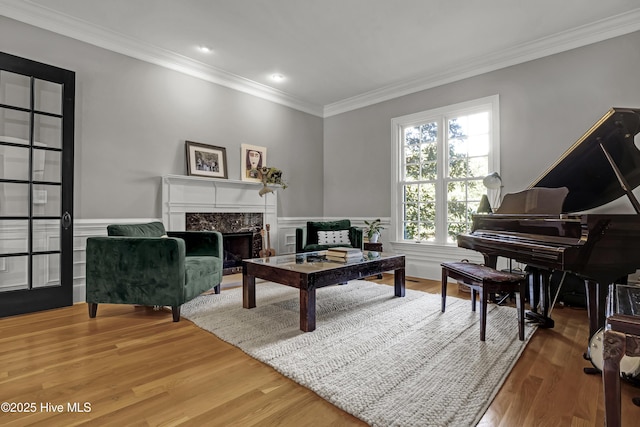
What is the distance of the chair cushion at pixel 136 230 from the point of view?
2957 mm

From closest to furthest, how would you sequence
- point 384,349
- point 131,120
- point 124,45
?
point 384,349 → point 124,45 → point 131,120

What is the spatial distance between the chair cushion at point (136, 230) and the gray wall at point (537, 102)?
320cm

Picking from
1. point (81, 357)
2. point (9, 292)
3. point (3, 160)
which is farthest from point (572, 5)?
point (9, 292)

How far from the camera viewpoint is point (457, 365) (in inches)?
75.3

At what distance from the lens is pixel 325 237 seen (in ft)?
15.2

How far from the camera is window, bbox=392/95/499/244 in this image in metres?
4.23

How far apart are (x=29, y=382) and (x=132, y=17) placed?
129 inches

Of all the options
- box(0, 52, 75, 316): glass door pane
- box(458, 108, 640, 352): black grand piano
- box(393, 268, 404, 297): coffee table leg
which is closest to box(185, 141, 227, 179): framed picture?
box(0, 52, 75, 316): glass door pane

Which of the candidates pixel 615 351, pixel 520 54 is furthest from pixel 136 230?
pixel 520 54

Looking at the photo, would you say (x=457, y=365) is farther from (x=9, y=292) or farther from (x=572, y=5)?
A: (x=9, y=292)

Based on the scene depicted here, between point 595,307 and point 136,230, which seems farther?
point 136,230

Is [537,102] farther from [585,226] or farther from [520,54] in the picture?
[585,226]

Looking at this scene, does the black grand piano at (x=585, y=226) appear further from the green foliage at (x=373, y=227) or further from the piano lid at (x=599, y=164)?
the green foliage at (x=373, y=227)

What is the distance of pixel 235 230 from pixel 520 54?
14.1 ft
